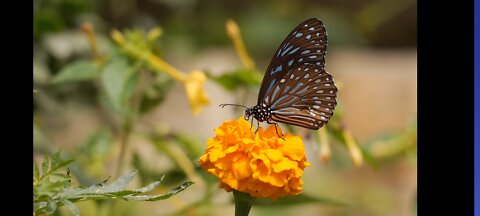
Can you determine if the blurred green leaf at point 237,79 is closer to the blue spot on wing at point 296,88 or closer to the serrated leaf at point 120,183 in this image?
the blue spot on wing at point 296,88

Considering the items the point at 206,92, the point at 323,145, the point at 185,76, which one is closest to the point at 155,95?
the point at 185,76

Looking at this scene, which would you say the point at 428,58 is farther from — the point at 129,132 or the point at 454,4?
the point at 129,132

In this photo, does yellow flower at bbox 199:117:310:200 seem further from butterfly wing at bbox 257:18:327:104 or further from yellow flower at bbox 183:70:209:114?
yellow flower at bbox 183:70:209:114

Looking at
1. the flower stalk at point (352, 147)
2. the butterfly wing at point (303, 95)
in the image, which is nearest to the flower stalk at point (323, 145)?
the flower stalk at point (352, 147)

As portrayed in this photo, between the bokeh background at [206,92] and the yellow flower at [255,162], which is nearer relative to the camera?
the yellow flower at [255,162]

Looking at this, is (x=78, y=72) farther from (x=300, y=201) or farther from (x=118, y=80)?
(x=300, y=201)
